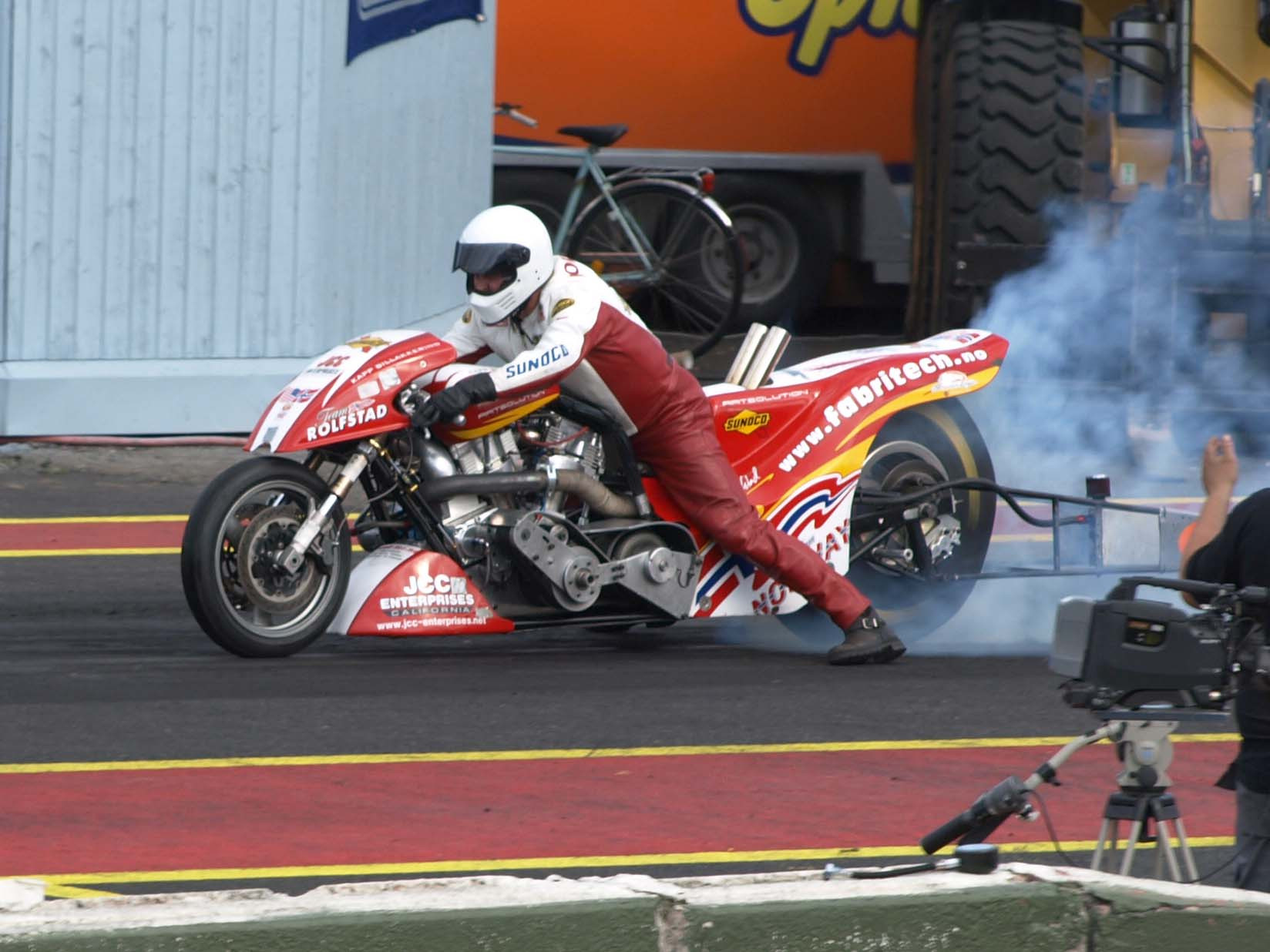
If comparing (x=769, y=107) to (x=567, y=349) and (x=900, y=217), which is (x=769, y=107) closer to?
(x=900, y=217)

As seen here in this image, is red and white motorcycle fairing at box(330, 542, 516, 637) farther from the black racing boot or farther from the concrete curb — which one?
the concrete curb

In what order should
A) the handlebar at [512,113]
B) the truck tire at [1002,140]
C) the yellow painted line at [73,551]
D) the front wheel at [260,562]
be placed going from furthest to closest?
1. the handlebar at [512,113]
2. the truck tire at [1002,140]
3. the yellow painted line at [73,551]
4. the front wheel at [260,562]

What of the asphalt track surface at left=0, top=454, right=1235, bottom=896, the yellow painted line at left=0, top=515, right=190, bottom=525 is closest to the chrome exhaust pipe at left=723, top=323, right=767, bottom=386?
the asphalt track surface at left=0, top=454, right=1235, bottom=896

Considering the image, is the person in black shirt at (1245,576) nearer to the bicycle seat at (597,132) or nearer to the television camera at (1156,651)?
the television camera at (1156,651)

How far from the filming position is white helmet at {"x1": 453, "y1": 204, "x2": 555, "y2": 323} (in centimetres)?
832

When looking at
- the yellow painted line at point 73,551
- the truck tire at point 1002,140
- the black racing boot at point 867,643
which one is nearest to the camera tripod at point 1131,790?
the black racing boot at point 867,643

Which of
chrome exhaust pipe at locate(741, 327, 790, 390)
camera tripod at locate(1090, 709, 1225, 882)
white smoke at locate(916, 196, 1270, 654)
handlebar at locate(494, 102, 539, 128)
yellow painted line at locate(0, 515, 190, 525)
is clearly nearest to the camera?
camera tripod at locate(1090, 709, 1225, 882)

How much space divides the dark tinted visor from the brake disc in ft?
3.42

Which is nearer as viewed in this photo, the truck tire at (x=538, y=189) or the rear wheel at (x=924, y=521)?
the rear wheel at (x=924, y=521)

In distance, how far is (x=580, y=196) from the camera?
51.5ft

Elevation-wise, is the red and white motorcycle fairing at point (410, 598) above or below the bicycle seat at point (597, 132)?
below

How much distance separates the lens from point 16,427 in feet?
42.7

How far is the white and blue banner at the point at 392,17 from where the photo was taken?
13602 mm

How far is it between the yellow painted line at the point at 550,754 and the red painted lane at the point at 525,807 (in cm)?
5
